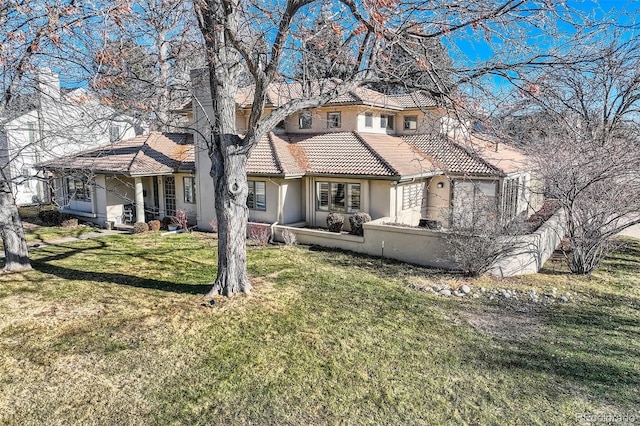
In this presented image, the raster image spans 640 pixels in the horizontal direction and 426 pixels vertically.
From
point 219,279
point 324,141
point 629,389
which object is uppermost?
point 324,141

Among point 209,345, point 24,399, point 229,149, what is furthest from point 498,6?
point 24,399

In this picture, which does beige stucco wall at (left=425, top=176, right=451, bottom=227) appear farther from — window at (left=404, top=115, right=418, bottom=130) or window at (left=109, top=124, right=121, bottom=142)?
window at (left=109, top=124, right=121, bottom=142)

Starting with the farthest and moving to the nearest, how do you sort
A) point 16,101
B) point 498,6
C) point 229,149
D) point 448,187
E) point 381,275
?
point 448,187 → point 381,275 → point 16,101 → point 229,149 → point 498,6

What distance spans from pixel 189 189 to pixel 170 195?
1569 millimetres

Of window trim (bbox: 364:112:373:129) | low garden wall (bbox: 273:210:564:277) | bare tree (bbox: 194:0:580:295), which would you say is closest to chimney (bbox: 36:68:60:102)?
bare tree (bbox: 194:0:580:295)

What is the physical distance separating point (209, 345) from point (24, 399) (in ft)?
8.77

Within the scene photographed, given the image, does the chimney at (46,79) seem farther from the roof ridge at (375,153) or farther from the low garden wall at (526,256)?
the low garden wall at (526,256)

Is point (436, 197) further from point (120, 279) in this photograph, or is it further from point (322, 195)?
point (120, 279)

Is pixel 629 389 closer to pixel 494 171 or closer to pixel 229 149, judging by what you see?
pixel 229 149

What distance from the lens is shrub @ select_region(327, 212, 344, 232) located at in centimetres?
1719

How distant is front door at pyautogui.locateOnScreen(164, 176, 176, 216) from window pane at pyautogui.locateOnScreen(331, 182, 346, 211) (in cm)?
846

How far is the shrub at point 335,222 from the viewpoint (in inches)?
677

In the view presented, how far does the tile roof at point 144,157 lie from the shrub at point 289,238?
6.28 meters

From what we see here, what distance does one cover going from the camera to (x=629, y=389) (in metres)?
6.43
